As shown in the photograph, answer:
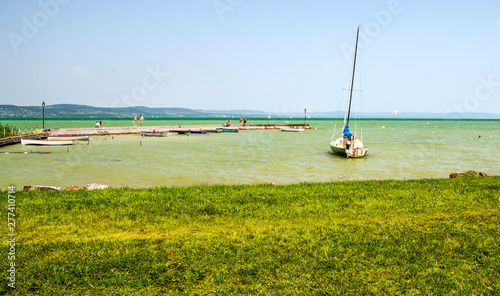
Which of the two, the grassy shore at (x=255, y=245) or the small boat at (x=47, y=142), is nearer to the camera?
the grassy shore at (x=255, y=245)

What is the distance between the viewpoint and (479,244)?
6.85 m

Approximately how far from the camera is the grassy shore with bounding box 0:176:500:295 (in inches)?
213

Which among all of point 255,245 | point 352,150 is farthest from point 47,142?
point 255,245

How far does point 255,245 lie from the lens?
6.86 meters

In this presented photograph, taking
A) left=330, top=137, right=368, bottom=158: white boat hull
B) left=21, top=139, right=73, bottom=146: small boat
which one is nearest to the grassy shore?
left=330, top=137, right=368, bottom=158: white boat hull

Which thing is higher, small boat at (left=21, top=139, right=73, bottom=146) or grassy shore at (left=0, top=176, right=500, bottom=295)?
grassy shore at (left=0, top=176, right=500, bottom=295)

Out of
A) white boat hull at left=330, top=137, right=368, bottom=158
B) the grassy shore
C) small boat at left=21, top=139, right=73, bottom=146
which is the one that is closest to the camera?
the grassy shore

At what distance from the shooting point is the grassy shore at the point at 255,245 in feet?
17.7

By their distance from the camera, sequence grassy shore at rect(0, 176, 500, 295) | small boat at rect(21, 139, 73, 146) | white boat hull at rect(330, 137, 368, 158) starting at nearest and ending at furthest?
1. grassy shore at rect(0, 176, 500, 295)
2. white boat hull at rect(330, 137, 368, 158)
3. small boat at rect(21, 139, 73, 146)

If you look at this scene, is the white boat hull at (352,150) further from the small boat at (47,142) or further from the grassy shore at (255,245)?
the small boat at (47,142)

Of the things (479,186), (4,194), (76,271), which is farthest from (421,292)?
(4,194)

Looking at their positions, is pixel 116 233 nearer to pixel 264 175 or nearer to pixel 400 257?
pixel 400 257

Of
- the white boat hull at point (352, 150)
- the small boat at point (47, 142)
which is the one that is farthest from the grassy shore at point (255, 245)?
the small boat at point (47, 142)

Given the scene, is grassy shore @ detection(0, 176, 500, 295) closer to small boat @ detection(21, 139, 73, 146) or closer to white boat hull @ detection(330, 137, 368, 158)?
white boat hull @ detection(330, 137, 368, 158)
